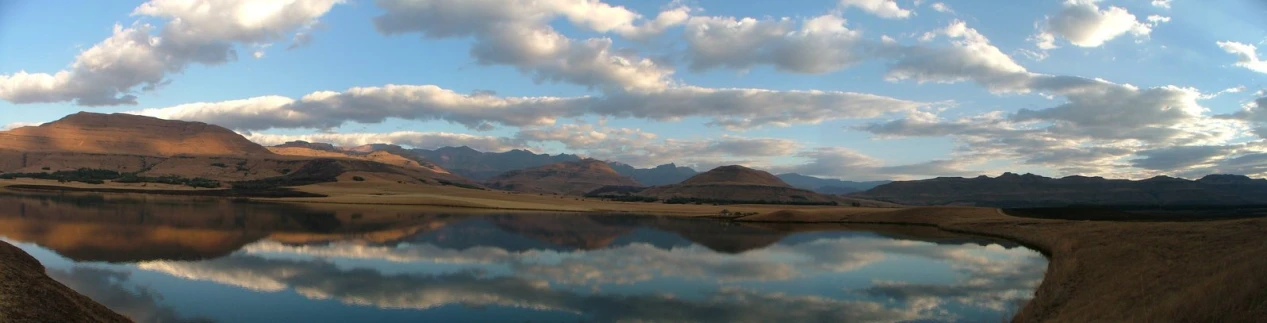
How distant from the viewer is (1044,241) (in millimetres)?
48938

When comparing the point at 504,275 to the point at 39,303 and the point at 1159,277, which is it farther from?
the point at 1159,277

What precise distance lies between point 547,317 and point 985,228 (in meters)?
61.2

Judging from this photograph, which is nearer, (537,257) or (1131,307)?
(1131,307)

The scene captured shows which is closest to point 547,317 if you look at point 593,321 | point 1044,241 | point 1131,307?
point 593,321

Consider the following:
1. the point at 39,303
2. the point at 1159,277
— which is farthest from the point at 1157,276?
the point at 39,303

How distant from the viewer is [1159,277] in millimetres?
18797

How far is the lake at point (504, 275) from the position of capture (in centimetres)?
2206

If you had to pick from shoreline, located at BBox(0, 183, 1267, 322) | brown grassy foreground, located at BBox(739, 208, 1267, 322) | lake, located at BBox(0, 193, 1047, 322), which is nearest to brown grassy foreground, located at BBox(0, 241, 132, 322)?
shoreline, located at BBox(0, 183, 1267, 322)

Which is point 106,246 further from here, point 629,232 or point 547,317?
point 629,232

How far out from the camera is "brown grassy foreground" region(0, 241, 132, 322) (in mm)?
12926

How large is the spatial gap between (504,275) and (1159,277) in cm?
2496

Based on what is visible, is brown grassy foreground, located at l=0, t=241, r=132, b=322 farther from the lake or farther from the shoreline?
the lake

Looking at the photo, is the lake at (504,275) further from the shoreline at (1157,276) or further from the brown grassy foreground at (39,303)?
the brown grassy foreground at (39,303)

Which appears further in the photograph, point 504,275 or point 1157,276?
point 504,275
